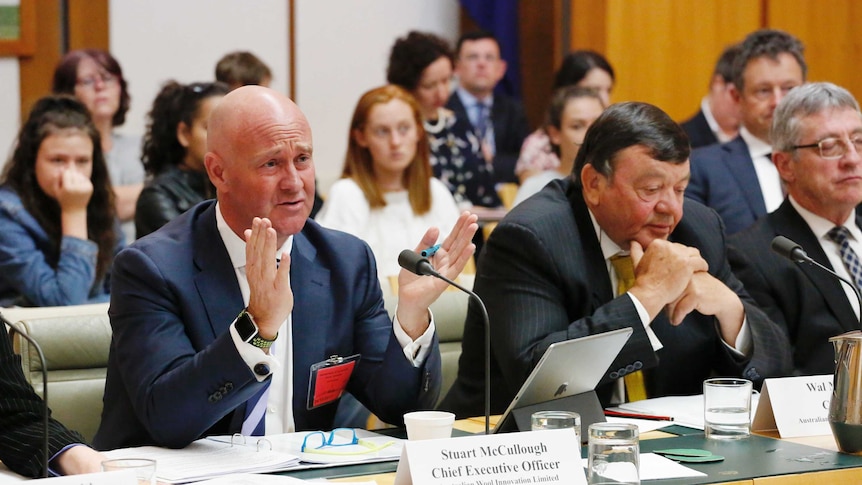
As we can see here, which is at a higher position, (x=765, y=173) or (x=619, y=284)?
(x=765, y=173)

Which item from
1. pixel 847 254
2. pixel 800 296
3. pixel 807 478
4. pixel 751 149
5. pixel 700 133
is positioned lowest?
pixel 807 478

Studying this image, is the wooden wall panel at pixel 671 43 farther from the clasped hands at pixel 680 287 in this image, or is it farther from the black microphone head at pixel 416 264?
the black microphone head at pixel 416 264

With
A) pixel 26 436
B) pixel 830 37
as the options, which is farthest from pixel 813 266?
pixel 830 37

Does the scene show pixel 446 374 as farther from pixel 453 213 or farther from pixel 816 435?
pixel 453 213

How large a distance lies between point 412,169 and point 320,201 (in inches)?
22.0

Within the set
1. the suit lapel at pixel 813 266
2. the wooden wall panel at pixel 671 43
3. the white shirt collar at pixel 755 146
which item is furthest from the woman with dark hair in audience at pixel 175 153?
the wooden wall panel at pixel 671 43

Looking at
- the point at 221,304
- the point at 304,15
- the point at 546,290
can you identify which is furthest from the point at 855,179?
the point at 304,15

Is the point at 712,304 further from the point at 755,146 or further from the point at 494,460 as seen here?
the point at 755,146

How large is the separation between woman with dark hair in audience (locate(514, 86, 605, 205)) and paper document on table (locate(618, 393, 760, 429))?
2728 millimetres

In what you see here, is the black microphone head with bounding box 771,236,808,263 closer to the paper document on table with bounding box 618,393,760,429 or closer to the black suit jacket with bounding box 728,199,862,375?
the paper document on table with bounding box 618,393,760,429

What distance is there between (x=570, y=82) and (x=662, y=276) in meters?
3.79

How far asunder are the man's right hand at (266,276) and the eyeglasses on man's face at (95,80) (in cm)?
348

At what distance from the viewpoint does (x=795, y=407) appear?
2.37m

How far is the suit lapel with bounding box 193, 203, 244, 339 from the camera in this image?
2367mm
